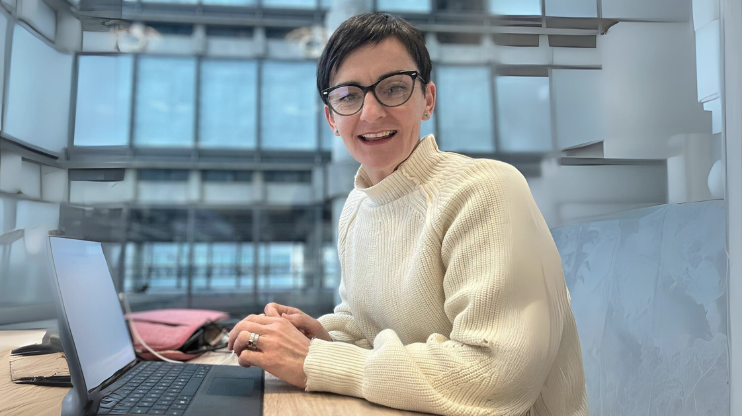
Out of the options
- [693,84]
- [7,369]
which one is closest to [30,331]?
[7,369]

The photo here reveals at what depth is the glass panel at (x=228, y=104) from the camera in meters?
3.19

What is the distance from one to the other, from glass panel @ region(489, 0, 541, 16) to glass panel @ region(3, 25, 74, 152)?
1.55 metres

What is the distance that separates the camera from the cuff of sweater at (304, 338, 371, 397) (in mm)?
687

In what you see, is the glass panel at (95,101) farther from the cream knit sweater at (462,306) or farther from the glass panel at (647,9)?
the glass panel at (647,9)

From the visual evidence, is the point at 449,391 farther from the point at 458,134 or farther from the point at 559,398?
the point at 458,134

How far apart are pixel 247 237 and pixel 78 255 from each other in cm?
244

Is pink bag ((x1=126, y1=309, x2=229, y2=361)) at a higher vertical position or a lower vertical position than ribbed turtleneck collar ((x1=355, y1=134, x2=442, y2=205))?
lower

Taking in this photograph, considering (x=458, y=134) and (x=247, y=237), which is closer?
(x=458, y=134)

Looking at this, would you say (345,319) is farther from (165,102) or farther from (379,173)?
(165,102)

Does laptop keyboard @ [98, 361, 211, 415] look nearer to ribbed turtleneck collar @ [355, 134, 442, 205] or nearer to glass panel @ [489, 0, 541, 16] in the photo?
ribbed turtleneck collar @ [355, 134, 442, 205]

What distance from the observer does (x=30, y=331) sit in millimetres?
478

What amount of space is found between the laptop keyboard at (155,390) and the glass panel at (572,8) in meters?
1.26

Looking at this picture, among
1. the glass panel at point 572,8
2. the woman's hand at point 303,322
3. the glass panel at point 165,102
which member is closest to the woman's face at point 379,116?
the woman's hand at point 303,322

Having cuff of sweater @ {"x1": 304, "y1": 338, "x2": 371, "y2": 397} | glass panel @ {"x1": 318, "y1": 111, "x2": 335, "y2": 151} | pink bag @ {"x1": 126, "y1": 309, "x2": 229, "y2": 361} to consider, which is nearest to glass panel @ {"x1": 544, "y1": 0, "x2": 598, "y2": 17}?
cuff of sweater @ {"x1": 304, "y1": 338, "x2": 371, "y2": 397}
